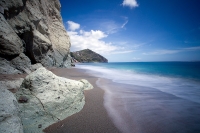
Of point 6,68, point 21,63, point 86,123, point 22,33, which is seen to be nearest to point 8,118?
point 86,123

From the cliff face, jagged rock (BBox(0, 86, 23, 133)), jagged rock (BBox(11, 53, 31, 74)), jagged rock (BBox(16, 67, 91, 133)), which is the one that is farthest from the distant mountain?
jagged rock (BBox(0, 86, 23, 133))

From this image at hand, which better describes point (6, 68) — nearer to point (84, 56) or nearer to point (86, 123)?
point (86, 123)

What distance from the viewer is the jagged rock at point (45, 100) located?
2.72 m

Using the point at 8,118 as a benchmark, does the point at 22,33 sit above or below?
above

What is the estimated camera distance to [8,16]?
8.45 m

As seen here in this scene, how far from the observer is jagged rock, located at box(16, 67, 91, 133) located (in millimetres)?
2717

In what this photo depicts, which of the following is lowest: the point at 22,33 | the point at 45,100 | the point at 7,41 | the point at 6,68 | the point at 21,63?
the point at 45,100

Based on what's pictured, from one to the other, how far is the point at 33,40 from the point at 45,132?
10812 mm

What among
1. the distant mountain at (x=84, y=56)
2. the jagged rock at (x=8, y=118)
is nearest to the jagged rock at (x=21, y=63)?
the jagged rock at (x=8, y=118)

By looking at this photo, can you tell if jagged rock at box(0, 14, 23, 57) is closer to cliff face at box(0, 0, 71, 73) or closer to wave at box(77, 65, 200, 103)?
cliff face at box(0, 0, 71, 73)

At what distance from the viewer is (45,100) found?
10.0 ft

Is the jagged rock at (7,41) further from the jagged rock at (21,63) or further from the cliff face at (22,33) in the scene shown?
the jagged rock at (21,63)

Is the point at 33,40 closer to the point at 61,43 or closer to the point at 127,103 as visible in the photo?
the point at 61,43

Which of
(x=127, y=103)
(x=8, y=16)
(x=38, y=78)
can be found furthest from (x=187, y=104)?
(x=8, y=16)
